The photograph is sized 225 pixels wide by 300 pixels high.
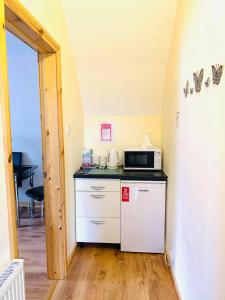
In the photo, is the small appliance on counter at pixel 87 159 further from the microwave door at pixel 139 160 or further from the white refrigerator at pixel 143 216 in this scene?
the white refrigerator at pixel 143 216

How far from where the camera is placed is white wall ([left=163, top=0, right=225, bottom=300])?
1.17 meters

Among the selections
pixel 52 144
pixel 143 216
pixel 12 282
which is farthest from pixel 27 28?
pixel 143 216

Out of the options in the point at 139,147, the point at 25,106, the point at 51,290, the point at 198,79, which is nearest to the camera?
the point at 198,79

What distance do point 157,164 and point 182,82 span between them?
3.77ft

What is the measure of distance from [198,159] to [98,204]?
149 centimetres

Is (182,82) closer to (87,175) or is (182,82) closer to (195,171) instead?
(195,171)

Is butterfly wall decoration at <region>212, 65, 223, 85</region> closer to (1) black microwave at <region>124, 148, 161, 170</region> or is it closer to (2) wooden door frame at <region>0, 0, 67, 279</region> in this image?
(2) wooden door frame at <region>0, 0, 67, 279</region>

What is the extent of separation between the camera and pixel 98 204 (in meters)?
2.71

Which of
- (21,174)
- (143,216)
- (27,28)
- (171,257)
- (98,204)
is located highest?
(27,28)

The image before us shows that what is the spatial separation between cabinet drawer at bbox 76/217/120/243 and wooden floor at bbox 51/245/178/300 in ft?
0.45

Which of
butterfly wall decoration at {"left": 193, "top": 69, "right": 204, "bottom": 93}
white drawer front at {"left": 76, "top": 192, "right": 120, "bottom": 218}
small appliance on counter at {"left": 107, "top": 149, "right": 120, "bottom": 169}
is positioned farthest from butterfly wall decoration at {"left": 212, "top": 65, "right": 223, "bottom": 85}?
small appliance on counter at {"left": 107, "top": 149, "right": 120, "bottom": 169}

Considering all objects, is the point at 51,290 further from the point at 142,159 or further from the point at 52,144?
the point at 142,159

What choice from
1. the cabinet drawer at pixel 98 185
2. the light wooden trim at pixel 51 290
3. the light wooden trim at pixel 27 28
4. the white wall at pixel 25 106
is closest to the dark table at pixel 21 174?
the white wall at pixel 25 106

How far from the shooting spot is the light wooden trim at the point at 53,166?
81.9 inches
